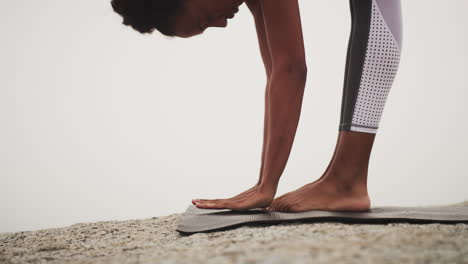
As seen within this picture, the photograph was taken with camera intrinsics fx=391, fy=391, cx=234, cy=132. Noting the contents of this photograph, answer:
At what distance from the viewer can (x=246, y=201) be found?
58.6 inches

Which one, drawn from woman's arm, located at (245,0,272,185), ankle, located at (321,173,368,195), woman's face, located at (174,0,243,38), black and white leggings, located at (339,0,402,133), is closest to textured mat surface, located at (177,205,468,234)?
ankle, located at (321,173,368,195)

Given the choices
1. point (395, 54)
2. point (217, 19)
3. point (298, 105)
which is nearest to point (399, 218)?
point (298, 105)

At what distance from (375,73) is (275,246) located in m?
0.94

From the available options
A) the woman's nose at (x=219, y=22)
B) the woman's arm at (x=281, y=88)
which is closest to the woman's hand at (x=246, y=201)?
the woman's arm at (x=281, y=88)

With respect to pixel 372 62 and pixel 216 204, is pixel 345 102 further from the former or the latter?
pixel 216 204

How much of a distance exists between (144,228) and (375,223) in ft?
3.15

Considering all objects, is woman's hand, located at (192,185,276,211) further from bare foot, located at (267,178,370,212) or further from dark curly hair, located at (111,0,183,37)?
Answer: dark curly hair, located at (111,0,183,37)

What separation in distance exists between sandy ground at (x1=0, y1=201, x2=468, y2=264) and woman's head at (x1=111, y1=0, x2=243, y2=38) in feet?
2.74

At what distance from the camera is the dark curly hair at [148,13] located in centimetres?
159

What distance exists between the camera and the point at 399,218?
1.24 metres

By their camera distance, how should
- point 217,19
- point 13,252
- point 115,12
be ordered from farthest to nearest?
point 115,12 → point 217,19 → point 13,252

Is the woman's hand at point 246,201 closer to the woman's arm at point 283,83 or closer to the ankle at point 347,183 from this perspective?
the woman's arm at point 283,83

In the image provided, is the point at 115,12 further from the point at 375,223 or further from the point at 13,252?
the point at 375,223

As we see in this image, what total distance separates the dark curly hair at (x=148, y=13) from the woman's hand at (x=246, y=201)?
746 mm
